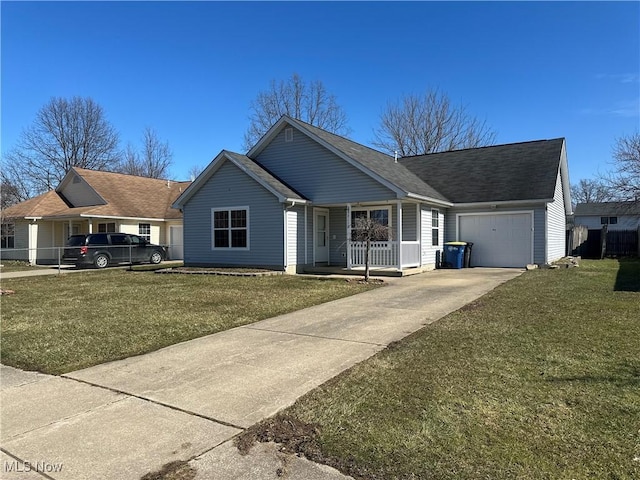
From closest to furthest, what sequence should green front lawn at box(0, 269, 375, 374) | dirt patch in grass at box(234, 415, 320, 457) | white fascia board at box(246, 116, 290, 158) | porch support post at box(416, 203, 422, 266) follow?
dirt patch in grass at box(234, 415, 320, 457) < green front lawn at box(0, 269, 375, 374) < porch support post at box(416, 203, 422, 266) < white fascia board at box(246, 116, 290, 158)

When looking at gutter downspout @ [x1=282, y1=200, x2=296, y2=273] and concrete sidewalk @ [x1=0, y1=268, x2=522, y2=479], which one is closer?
concrete sidewalk @ [x1=0, y1=268, x2=522, y2=479]

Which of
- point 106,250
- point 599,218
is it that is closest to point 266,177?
point 106,250

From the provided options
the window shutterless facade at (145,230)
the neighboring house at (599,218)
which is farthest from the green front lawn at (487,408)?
the neighboring house at (599,218)

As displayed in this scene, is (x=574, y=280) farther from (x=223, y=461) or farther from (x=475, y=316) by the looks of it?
(x=223, y=461)

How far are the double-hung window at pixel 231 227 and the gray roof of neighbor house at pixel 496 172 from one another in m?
8.76

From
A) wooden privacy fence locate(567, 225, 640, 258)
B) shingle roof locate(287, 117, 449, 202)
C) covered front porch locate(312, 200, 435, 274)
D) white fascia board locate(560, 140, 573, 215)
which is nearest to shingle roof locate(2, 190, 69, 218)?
covered front porch locate(312, 200, 435, 274)

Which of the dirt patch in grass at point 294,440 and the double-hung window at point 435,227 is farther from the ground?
the double-hung window at point 435,227

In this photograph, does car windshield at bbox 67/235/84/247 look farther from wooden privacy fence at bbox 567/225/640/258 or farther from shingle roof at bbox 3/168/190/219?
wooden privacy fence at bbox 567/225/640/258

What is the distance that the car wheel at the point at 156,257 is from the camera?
23.3 m

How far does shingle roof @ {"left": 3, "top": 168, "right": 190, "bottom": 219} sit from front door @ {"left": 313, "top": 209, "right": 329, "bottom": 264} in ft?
37.2

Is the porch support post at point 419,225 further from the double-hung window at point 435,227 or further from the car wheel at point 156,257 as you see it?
the car wheel at point 156,257

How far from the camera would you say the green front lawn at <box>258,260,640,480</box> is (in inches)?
115

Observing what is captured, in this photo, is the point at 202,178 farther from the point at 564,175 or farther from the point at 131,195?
the point at 564,175

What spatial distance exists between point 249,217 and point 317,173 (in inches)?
122
